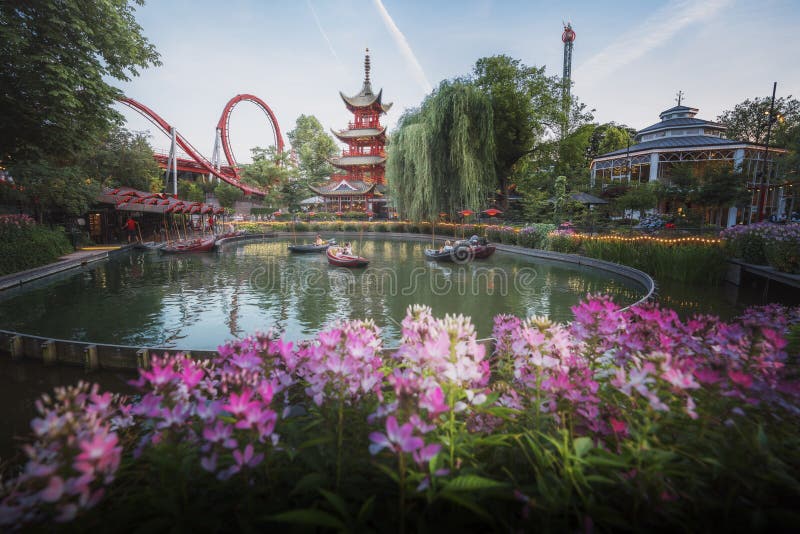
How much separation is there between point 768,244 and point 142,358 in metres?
14.1

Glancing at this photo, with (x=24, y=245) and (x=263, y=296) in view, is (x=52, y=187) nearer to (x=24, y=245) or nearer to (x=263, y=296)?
(x=24, y=245)

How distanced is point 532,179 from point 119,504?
31951 millimetres

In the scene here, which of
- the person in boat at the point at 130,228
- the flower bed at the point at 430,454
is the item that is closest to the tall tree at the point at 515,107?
the person in boat at the point at 130,228

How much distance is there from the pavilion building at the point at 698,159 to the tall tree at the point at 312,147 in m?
35.7

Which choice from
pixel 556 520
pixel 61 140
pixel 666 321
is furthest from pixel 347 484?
pixel 61 140

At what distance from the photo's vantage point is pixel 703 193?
22328 mm

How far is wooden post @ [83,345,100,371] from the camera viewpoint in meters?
5.36

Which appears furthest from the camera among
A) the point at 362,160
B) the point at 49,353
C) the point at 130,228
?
the point at 362,160

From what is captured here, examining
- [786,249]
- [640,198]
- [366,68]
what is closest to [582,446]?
[786,249]

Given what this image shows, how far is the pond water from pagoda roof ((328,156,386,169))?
32219mm

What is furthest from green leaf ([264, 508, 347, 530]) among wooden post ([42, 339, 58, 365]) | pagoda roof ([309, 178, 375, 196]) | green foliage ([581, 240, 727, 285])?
pagoda roof ([309, 178, 375, 196])

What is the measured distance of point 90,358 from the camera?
5367 millimetres

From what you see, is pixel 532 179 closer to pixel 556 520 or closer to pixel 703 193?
pixel 703 193

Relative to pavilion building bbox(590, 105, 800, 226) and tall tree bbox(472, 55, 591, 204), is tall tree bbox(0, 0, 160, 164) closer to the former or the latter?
tall tree bbox(472, 55, 591, 204)
